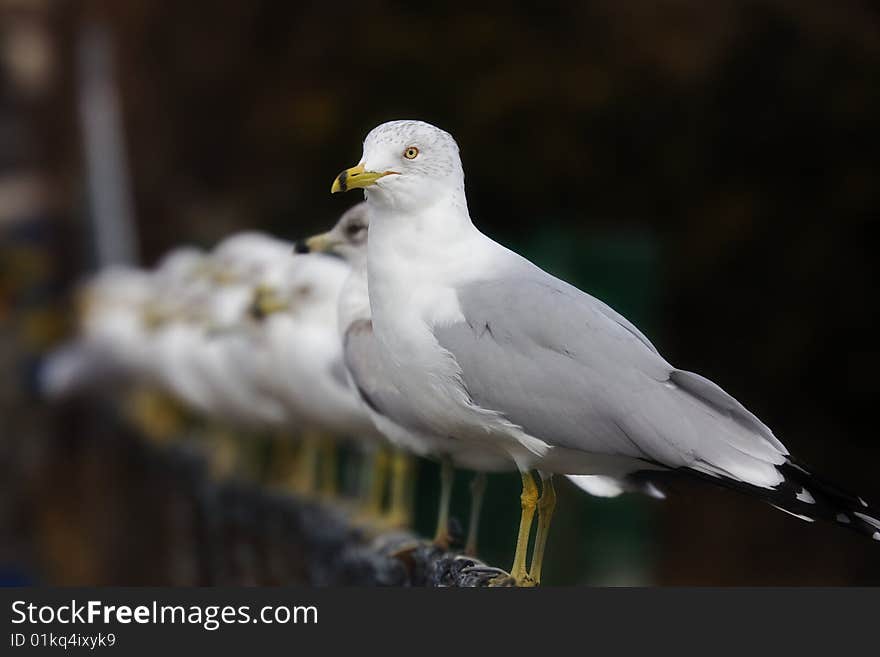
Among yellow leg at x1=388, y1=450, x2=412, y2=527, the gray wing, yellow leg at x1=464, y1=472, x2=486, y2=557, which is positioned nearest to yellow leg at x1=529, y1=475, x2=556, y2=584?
the gray wing

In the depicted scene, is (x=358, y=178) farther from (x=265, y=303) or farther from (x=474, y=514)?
(x=265, y=303)

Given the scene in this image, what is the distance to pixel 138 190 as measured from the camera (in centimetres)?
844

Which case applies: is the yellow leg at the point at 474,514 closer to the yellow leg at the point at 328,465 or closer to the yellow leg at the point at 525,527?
the yellow leg at the point at 525,527

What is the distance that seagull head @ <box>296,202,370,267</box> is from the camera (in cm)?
334

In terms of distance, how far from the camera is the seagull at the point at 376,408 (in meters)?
2.71

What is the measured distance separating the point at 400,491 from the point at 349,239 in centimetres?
69

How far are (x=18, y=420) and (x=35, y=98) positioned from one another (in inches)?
73.6

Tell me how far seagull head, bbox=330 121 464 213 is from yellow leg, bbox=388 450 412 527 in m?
1.40

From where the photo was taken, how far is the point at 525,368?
2197 mm

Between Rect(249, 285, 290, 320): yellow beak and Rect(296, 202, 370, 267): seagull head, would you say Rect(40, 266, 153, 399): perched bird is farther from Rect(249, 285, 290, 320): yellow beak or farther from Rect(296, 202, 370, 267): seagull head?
Rect(296, 202, 370, 267): seagull head

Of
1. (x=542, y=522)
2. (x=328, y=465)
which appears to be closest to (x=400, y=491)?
(x=328, y=465)

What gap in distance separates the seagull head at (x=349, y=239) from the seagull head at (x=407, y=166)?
106 centimetres

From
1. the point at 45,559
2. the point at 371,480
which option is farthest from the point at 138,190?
the point at 371,480

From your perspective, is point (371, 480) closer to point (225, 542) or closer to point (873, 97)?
point (225, 542)
